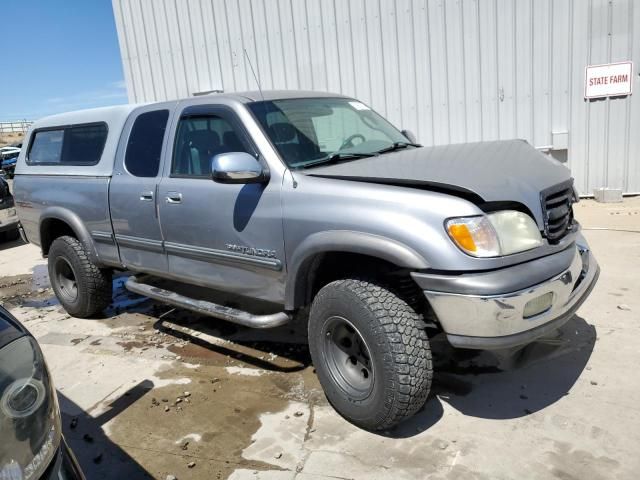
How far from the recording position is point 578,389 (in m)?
3.41

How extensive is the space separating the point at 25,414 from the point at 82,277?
12.4 ft

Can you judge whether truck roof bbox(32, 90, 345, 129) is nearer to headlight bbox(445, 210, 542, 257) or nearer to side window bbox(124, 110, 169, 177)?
side window bbox(124, 110, 169, 177)

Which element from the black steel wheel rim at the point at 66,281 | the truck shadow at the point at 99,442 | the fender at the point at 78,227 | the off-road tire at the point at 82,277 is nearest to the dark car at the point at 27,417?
the truck shadow at the point at 99,442

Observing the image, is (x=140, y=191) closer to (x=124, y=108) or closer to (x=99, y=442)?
(x=124, y=108)

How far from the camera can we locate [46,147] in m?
5.66

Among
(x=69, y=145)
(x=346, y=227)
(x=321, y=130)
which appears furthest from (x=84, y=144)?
(x=346, y=227)

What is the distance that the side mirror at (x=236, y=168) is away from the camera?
10.7ft

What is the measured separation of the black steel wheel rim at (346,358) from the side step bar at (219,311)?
40cm

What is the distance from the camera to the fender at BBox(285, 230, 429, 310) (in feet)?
9.04

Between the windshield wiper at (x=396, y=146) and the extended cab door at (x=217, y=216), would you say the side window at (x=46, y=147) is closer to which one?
the extended cab door at (x=217, y=216)

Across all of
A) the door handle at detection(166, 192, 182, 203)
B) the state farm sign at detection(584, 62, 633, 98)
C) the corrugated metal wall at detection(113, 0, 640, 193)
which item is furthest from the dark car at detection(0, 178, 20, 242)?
the state farm sign at detection(584, 62, 633, 98)

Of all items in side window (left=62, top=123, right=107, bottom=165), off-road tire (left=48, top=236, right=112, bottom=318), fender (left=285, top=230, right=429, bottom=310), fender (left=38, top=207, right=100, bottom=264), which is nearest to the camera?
fender (left=285, top=230, right=429, bottom=310)

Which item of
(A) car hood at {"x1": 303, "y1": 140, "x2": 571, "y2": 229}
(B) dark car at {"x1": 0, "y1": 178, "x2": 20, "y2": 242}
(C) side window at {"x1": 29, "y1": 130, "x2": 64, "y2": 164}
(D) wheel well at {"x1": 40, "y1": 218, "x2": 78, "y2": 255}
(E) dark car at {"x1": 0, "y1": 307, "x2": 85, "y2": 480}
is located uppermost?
(C) side window at {"x1": 29, "y1": 130, "x2": 64, "y2": 164}

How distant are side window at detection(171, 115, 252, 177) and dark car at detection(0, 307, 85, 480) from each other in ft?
7.12
